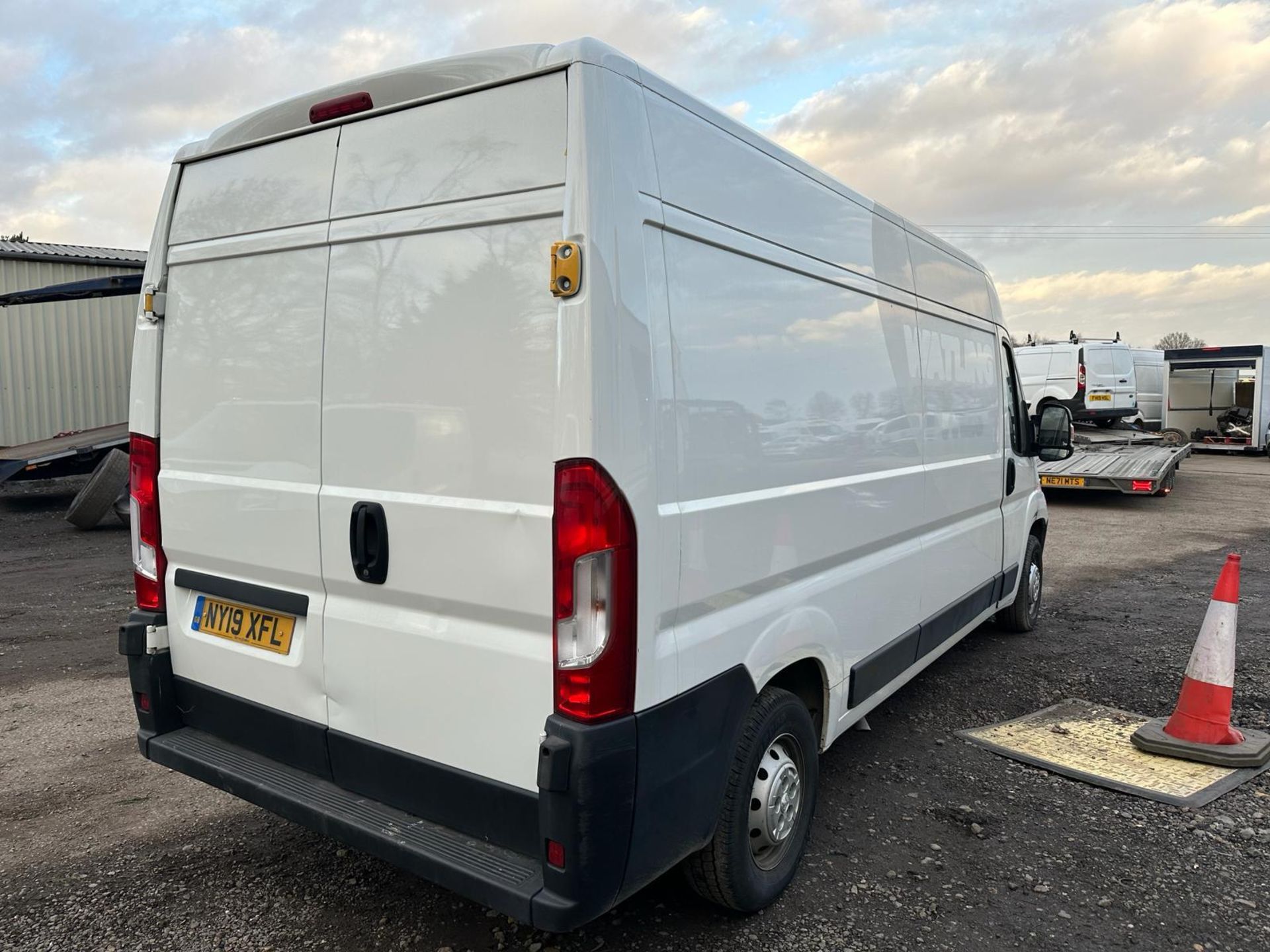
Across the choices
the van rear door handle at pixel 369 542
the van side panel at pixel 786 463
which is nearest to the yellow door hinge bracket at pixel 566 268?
the van side panel at pixel 786 463

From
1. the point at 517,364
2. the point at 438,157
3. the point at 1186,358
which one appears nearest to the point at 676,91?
the point at 438,157

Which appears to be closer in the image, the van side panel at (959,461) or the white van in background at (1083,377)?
the van side panel at (959,461)

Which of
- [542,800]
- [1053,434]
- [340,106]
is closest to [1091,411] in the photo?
[1053,434]

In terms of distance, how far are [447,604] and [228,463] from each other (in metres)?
1.02

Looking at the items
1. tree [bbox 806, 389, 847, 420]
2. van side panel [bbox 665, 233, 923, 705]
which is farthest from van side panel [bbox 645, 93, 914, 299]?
tree [bbox 806, 389, 847, 420]

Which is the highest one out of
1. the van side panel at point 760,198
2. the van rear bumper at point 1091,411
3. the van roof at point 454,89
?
the van roof at point 454,89

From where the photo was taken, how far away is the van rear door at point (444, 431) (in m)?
2.17

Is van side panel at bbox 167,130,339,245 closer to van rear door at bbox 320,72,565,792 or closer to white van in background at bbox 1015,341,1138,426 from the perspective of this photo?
van rear door at bbox 320,72,565,792

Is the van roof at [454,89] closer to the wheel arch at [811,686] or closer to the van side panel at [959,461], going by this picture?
the van side panel at [959,461]

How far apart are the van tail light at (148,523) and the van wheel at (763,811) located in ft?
6.65

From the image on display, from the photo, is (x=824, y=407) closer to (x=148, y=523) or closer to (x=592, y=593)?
(x=592, y=593)

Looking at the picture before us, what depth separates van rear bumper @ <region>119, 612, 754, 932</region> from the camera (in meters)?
2.10

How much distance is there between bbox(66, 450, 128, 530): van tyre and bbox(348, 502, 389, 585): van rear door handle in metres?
9.22

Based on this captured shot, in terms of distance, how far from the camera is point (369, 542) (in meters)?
2.48
